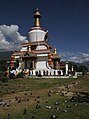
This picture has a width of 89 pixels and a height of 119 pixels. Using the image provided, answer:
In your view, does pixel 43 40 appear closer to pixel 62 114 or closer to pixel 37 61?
pixel 37 61

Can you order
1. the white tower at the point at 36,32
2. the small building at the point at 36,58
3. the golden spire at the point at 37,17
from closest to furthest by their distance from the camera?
1. the small building at the point at 36,58
2. the white tower at the point at 36,32
3. the golden spire at the point at 37,17

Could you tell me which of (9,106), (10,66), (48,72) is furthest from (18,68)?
(9,106)

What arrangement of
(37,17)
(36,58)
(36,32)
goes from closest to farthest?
1. (36,58)
2. (36,32)
3. (37,17)

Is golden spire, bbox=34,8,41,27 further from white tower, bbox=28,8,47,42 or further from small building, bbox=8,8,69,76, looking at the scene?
small building, bbox=8,8,69,76

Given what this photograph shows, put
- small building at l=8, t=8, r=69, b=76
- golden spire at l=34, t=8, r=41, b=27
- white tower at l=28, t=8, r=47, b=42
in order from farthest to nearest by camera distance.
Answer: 1. golden spire at l=34, t=8, r=41, b=27
2. white tower at l=28, t=8, r=47, b=42
3. small building at l=8, t=8, r=69, b=76

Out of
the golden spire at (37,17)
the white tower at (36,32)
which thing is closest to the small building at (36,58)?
the white tower at (36,32)

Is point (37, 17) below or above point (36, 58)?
above

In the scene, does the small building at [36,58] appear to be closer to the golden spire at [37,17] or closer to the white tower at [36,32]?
the white tower at [36,32]

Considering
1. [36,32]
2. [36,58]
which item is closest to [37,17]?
[36,32]

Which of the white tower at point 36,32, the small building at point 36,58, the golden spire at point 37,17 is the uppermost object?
the golden spire at point 37,17

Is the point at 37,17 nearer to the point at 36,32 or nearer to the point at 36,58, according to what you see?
the point at 36,32

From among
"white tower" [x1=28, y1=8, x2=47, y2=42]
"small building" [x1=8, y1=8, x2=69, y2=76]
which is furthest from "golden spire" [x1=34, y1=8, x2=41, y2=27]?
"small building" [x1=8, y1=8, x2=69, y2=76]

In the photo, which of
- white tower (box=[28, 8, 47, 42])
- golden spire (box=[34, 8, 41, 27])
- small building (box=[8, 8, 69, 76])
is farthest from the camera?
golden spire (box=[34, 8, 41, 27])

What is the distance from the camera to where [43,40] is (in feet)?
242
